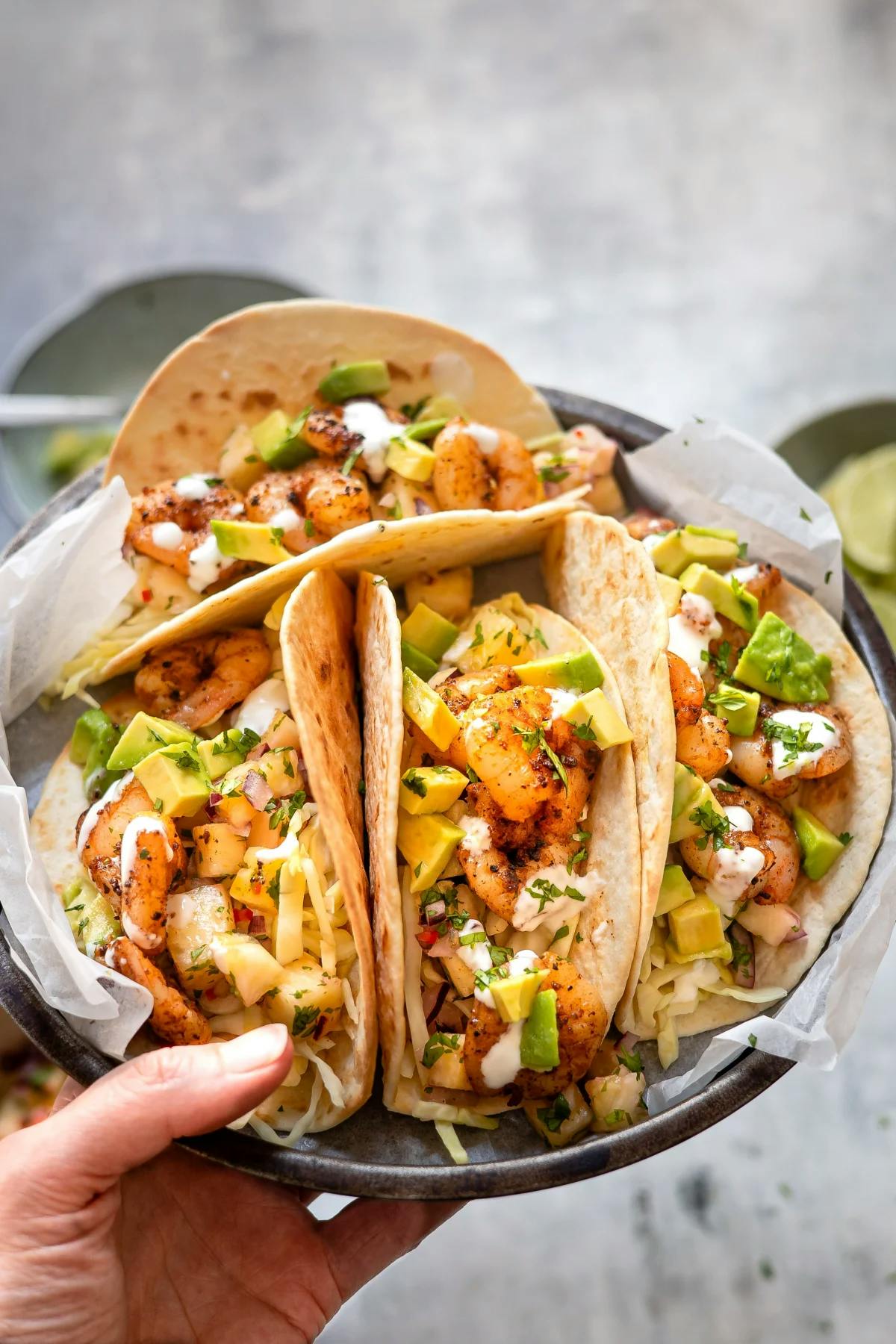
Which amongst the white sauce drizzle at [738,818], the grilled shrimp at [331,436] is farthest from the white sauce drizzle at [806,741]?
the grilled shrimp at [331,436]

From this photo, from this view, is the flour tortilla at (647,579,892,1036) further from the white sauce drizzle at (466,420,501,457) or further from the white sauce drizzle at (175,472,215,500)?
the white sauce drizzle at (175,472,215,500)

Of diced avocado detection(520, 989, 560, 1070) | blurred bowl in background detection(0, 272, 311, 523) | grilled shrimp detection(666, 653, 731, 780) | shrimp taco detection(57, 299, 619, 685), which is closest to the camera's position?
diced avocado detection(520, 989, 560, 1070)

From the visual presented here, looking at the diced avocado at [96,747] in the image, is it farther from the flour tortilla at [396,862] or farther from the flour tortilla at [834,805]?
the flour tortilla at [834,805]

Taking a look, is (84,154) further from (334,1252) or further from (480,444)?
(334,1252)

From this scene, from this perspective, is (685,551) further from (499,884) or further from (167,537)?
(167,537)

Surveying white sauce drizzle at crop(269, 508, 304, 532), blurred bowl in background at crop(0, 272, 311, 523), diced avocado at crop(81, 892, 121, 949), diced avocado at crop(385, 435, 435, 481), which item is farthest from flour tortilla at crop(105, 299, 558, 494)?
blurred bowl in background at crop(0, 272, 311, 523)

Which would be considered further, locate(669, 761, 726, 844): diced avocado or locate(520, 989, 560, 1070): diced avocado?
locate(669, 761, 726, 844): diced avocado

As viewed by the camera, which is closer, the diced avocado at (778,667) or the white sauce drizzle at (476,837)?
the white sauce drizzle at (476,837)

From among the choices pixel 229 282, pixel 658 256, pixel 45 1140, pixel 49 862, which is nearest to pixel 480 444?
pixel 49 862
